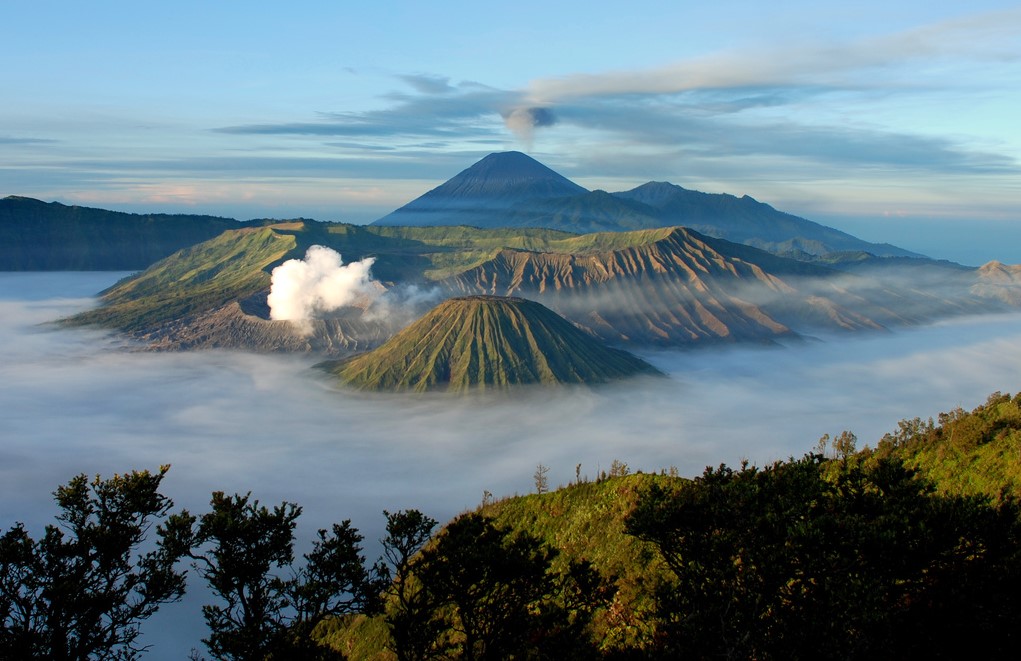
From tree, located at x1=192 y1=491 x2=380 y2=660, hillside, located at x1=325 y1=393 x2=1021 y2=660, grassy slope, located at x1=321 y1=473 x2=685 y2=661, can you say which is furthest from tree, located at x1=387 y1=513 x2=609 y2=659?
grassy slope, located at x1=321 y1=473 x2=685 y2=661

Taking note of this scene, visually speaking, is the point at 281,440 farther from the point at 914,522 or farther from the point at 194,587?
the point at 914,522

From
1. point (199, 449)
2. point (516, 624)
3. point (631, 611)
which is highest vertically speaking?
point (516, 624)

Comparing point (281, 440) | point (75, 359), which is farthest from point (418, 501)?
point (75, 359)

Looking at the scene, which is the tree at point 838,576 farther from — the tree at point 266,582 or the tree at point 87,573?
the tree at point 87,573

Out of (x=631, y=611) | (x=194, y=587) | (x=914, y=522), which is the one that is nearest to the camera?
(x=914, y=522)

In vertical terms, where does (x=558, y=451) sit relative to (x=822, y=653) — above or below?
below

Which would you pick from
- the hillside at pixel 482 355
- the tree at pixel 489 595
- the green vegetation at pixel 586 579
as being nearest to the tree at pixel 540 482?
the green vegetation at pixel 586 579

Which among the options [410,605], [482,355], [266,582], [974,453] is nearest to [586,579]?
[410,605]
